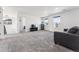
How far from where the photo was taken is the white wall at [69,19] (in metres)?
6.04

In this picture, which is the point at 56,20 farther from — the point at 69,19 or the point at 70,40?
the point at 70,40

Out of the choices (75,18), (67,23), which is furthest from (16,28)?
(75,18)

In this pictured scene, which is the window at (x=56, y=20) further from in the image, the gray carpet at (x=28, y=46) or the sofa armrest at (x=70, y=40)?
the sofa armrest at (x=70, y=40)

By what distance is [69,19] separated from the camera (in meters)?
6.47

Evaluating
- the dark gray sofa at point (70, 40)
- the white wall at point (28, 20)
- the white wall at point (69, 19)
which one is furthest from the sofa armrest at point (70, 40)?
the white wall at point (28, 20)

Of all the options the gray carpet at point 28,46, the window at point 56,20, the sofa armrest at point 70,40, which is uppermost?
the window at point 56,20

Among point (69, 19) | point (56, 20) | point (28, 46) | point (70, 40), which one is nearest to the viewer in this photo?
point (70, 40)

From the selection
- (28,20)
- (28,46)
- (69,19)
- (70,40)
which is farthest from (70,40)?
(28,20)

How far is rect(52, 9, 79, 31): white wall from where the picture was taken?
238 inches

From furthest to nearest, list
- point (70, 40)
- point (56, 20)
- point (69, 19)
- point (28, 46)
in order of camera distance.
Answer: point (56, 20)
point (69, 19)
point (28, 46)
point (70, 40)
